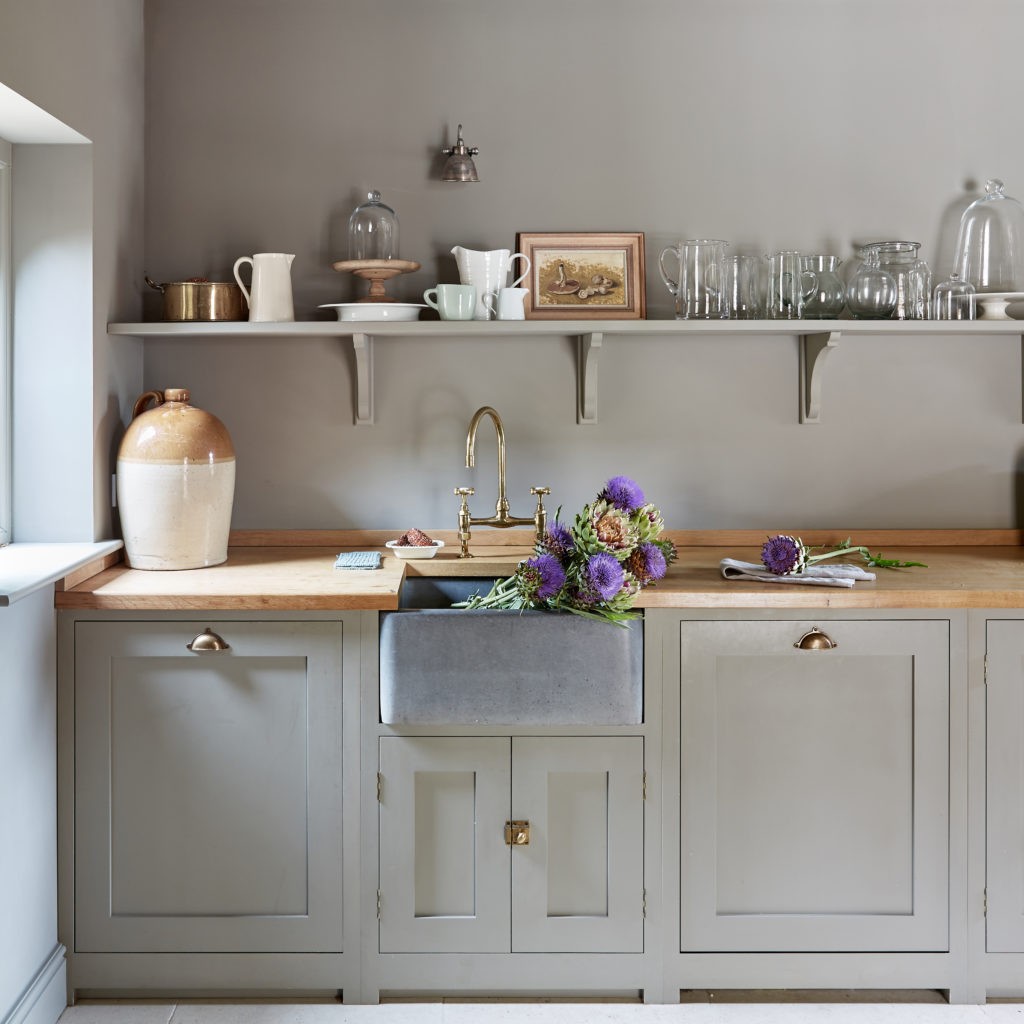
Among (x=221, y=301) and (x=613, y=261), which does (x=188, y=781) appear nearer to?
(x=221, y=301)

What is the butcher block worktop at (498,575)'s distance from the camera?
2.12 meters

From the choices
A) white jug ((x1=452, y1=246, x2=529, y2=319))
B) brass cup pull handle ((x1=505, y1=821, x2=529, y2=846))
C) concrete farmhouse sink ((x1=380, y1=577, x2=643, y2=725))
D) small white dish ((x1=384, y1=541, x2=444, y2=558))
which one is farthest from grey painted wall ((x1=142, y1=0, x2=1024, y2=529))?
brass cup pull handle ((x1=505, y1=821, x2=529, y2=846))

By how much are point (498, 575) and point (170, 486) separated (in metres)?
0.73

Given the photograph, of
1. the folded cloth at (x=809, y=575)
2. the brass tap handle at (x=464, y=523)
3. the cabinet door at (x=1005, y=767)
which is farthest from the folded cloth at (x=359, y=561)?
the cabinet door at (x=1005, y=767)

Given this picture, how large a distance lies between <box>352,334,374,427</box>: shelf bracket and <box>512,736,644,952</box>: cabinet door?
39.3 inches

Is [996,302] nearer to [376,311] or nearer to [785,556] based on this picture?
[785,556]

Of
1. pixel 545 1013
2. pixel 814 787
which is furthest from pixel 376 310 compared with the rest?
pixel 545 1013

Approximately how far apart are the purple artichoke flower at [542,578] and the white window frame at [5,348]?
1104 mm

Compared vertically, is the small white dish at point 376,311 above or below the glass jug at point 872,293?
below

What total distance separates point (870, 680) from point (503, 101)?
1626mm

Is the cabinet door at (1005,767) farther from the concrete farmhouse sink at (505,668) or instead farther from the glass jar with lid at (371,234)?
the glass jar with lid at (371,234)

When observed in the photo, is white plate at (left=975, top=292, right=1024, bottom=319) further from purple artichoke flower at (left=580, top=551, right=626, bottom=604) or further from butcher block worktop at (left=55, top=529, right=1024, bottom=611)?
purple artichoke flower at (left=580, top=551, right=626, bottom=604)

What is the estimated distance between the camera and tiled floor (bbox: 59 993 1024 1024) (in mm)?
2146

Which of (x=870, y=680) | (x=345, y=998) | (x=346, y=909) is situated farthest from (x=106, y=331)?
(x=870, y=680)
